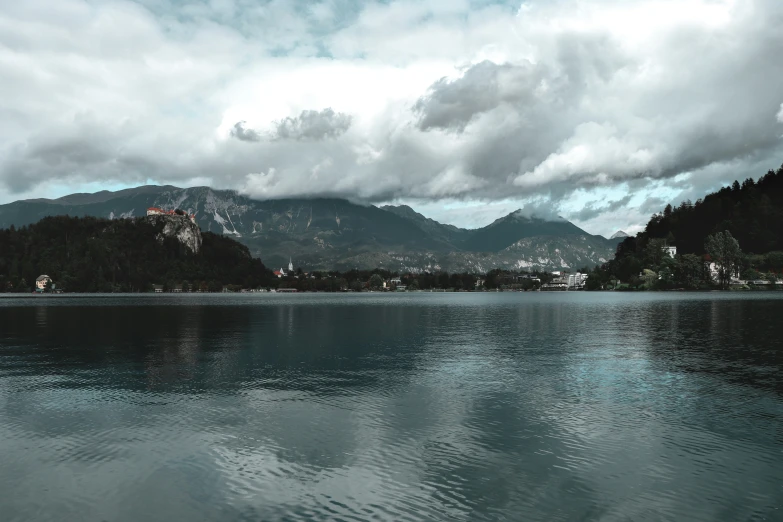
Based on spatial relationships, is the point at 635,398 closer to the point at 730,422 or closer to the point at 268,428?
the point at 730,422

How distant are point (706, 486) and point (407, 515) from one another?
12961 mm

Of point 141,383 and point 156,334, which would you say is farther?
point 156,334

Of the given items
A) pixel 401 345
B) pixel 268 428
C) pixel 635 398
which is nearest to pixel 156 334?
pixel 401 345

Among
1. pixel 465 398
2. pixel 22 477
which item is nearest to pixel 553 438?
pixel 465 398

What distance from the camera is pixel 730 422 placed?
31.7m

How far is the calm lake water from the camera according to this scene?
2080 cm

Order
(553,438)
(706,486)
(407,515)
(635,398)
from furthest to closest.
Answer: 1. (635,398)
2. (553,438)
3. (706,486)
4. (407,515)

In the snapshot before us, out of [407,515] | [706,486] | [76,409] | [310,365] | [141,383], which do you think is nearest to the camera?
[407,515]

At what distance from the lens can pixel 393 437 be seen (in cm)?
2920

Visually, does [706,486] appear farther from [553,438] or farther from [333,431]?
[333,431]

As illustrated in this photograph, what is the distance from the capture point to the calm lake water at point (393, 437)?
68.2 feet

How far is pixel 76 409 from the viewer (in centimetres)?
3556

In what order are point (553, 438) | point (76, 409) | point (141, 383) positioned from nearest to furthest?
1. point (553, 438)
2. point (76, 409)
3. point (141, 383)

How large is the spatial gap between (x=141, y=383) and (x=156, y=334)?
4745 cm
